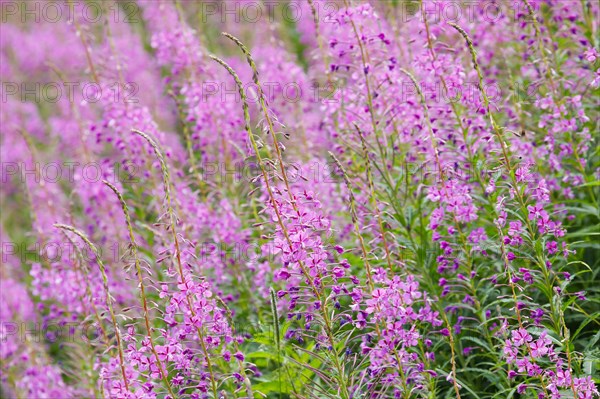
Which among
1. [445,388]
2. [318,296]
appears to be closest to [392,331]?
[318,296]

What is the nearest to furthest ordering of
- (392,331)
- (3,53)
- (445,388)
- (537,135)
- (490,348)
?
(392,331) → (490,348) → (445,388) → (537,135) → (3,53)

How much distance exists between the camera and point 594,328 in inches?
203

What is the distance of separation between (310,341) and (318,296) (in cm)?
137

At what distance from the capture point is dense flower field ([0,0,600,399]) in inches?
155

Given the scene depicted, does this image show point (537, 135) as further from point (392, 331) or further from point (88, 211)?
point (88, 211)

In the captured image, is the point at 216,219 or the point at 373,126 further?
the point at 216,219

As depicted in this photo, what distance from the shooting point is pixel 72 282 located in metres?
6.06

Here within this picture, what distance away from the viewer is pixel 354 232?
14.4 feet

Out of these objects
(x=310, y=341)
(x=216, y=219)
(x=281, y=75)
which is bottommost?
(x=310, y=341)

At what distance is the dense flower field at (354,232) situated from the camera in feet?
12.9

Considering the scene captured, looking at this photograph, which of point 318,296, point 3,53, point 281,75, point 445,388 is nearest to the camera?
point 318,296

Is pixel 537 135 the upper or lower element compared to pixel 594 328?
upper

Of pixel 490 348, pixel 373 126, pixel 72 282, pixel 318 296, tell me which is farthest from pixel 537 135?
pixel 72 282

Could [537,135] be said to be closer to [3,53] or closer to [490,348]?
[490,348]
